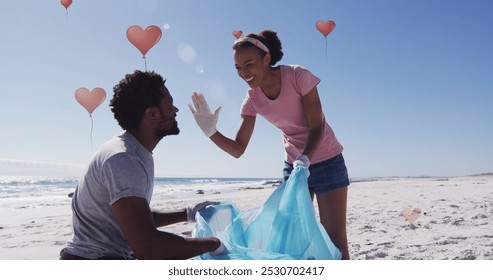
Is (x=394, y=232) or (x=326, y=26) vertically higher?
(x=326, y=26)

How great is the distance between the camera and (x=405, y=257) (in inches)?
179

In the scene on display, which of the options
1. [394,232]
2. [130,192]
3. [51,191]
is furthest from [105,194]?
[51,191]

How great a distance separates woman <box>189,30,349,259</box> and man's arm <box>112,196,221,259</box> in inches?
49.1

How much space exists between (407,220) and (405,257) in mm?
2376

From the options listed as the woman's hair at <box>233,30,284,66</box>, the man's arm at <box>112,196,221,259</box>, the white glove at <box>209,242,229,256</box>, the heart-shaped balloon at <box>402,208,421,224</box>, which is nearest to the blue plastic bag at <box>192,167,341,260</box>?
the white glove at <box>209,242,229,256</box>

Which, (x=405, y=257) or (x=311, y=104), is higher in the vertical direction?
(x=311, y=104)

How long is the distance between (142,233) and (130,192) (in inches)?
7.7

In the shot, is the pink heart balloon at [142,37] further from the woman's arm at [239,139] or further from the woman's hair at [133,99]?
the woman's hair at [133,99]

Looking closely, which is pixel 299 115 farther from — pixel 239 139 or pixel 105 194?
pixel 105 194

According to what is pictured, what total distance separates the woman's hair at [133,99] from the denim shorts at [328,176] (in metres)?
1.38

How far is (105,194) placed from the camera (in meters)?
2.05

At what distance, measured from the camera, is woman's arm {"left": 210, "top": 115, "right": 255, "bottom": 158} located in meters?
3.42
